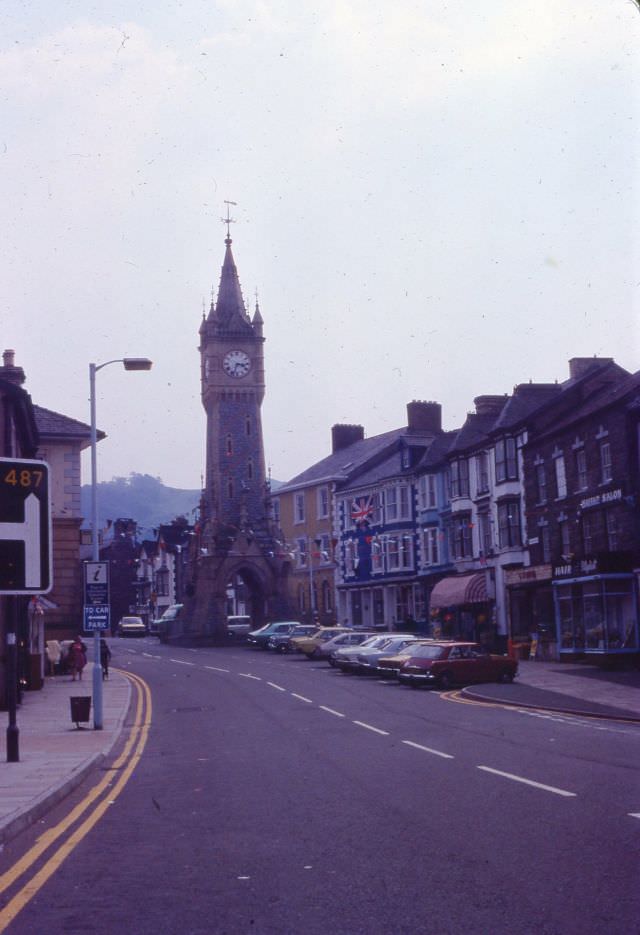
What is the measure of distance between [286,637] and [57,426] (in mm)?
18595

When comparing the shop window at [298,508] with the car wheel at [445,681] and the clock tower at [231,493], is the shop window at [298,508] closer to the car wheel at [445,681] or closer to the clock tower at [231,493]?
the clock tower at [231,493]

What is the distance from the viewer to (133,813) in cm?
1261

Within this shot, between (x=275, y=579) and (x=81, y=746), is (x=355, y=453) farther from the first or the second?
(x=81, y=746)

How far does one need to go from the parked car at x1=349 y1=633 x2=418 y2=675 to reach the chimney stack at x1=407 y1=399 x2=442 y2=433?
30641mm

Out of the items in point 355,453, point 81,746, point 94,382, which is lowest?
→ point 81,746

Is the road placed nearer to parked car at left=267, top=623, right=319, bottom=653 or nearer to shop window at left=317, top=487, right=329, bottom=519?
parked car at left=267, top=623, right=319, bottom=653

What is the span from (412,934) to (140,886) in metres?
2.56

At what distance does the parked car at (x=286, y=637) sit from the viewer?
191 ft

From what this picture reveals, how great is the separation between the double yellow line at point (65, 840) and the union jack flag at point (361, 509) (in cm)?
5152

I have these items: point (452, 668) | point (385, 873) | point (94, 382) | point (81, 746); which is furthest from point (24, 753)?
point (452, 668)

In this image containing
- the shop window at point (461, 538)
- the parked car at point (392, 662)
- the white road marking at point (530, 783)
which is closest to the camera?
the white road marking at point (530, 783)

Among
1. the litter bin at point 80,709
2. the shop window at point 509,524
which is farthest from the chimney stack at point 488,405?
the litter bin at point 80,709

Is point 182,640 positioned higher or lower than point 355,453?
lower

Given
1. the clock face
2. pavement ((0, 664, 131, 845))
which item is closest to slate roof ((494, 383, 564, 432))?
pavement ((0, 664, 131, 845))
